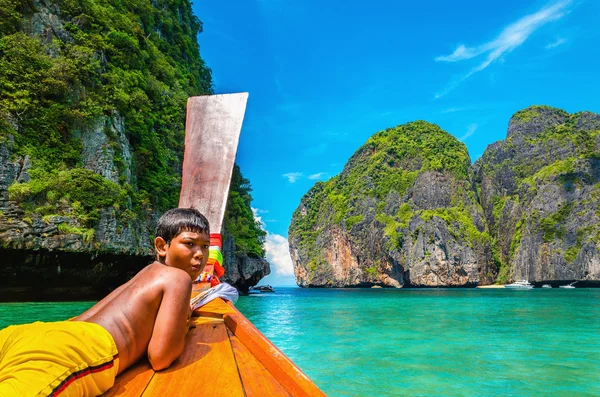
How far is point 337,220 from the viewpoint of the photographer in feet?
220

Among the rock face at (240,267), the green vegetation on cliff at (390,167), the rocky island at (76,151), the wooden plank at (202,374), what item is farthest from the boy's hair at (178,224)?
the green vegetation on cliff at (390,167)

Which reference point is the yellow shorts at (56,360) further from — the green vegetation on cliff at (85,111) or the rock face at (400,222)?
the rock face at (400,222)

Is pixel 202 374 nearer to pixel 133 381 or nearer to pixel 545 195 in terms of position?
pixel 133 381

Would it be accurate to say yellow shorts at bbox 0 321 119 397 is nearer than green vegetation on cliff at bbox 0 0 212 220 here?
Yes

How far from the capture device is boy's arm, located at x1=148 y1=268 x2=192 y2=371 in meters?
1.27

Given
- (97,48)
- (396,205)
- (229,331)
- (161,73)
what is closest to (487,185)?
(396,205)

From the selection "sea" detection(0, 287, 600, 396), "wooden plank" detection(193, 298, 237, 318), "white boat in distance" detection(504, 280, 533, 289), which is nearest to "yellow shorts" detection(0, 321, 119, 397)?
"wooden plank" detection(193, 298, 237, 318)

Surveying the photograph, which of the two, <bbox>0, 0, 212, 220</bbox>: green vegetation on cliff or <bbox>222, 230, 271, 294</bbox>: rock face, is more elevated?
<bbox>0, 0, 212, 220</bbox>: green vegetation on cliff

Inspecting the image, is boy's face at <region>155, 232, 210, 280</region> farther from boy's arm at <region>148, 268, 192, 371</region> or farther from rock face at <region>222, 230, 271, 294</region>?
rock face at <region>222, 230, 271, 294</region>

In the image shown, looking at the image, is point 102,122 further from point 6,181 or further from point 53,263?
point 53,263

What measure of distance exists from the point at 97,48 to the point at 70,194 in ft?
21.2

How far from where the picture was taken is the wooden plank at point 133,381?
3.56 ft

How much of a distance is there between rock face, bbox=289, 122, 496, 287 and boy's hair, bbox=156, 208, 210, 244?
51.5 metres

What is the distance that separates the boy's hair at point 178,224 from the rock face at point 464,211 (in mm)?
51532
